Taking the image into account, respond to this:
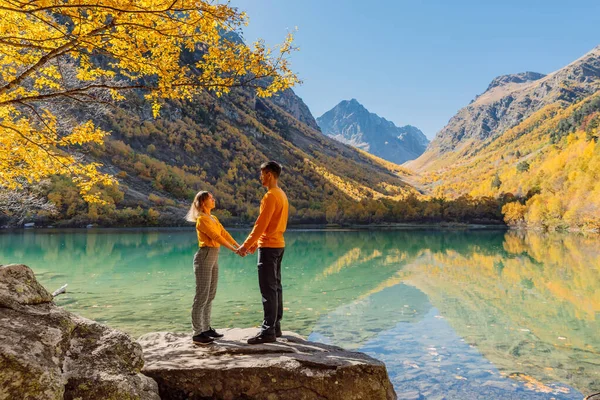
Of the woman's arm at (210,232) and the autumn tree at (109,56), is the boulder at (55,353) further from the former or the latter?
the autumn tree at (109,56)

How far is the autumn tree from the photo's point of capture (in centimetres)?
489

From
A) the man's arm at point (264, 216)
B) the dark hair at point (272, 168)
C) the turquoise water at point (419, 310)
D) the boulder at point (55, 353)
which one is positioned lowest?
the turquoise water at point (419, 310)

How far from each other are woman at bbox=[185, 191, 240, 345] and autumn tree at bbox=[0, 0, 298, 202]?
2021mm

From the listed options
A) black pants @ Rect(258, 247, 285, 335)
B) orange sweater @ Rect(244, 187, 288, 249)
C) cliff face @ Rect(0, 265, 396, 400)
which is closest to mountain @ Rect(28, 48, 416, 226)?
orange sweater @ Rect(244, 187, 288, 249)

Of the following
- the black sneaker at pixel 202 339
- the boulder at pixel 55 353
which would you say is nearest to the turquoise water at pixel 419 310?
the black sneaker at pixel 202 339

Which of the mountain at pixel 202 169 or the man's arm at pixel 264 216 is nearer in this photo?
the man's arm at pixel 264 216

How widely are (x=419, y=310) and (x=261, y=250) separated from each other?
9.20m

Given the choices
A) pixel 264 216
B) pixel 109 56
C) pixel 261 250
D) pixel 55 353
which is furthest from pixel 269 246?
pixel 109 56

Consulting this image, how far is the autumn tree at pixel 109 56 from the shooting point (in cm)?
489

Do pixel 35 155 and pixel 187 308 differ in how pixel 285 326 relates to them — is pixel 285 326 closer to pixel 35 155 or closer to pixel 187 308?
pixel 187 308

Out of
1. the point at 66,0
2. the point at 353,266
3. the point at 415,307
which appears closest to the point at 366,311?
the point at 415,307

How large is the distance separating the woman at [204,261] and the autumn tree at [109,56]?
2021 millimetres

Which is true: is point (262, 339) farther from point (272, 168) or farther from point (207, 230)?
point (272, 168)

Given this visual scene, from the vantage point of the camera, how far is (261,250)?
5.07m
